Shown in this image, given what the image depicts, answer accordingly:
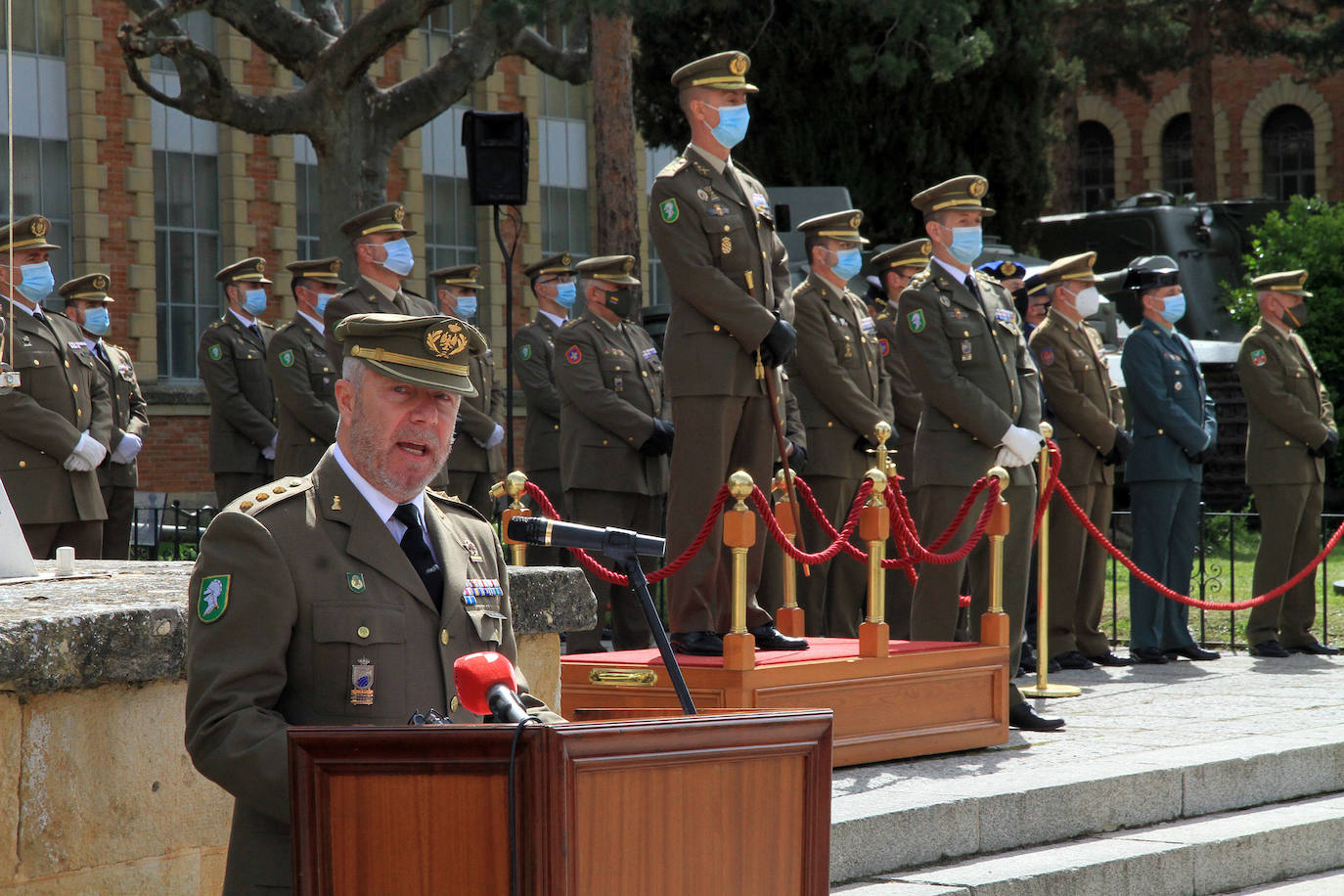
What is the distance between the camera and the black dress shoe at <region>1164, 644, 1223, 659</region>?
9789 mm

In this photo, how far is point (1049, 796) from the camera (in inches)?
229

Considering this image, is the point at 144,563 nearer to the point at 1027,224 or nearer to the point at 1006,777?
the point at 1006,777

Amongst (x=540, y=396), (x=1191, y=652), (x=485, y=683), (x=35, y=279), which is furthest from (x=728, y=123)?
(x=1191, y=652)

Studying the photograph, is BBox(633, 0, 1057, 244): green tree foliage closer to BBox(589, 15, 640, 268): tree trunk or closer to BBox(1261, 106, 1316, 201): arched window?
BBox(589, 15, 640, 268): tree trunk

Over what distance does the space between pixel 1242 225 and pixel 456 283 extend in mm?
13023

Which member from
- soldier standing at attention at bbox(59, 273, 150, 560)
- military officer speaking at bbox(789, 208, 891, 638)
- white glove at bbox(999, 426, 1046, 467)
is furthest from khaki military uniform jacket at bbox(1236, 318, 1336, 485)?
soldier standing at attention at bbox(59, 273, 150, 560)

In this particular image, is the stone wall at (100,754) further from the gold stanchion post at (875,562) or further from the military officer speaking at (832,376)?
the military officer speaking at (832,376)

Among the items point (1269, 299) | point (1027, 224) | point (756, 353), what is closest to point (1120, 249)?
point (1027, 224)

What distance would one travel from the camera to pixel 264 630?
8.95 ft

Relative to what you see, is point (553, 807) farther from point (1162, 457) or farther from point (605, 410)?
point (1162, 457)

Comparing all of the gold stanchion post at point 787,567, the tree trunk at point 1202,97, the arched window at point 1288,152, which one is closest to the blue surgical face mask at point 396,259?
the gold stanchion post at point 787,567

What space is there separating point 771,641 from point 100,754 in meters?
3.41

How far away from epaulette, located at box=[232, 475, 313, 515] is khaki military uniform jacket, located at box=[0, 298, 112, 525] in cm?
569

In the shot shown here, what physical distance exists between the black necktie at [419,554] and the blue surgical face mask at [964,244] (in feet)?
16.2
